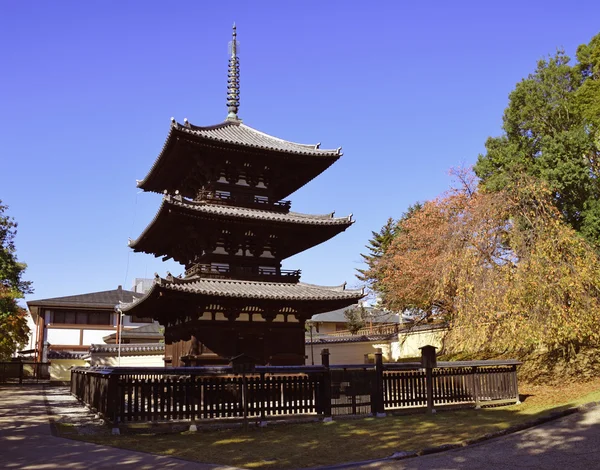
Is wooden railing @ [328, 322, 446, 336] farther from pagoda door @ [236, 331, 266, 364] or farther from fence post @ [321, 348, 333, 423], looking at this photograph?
fence post @ [321, 348, 333, 423]

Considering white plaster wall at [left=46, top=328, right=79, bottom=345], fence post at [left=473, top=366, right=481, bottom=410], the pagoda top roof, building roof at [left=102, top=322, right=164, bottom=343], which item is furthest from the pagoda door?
white plaster wall at [left=46, top=328, right=79, bottom=345]

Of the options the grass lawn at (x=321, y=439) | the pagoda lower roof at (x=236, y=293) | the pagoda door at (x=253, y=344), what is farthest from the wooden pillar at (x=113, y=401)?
the pagoda door at (x=253, y=344)

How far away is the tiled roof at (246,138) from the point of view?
853 inches

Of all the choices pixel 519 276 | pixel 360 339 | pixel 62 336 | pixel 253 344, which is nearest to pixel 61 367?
pixel 62 336

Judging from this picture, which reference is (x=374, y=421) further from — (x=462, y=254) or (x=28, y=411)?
(x=28, y=411)

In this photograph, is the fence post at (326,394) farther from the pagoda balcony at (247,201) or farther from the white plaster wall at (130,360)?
the white plaster wall at (130,360)

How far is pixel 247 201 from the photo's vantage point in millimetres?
23406

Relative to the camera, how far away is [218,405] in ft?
47.8

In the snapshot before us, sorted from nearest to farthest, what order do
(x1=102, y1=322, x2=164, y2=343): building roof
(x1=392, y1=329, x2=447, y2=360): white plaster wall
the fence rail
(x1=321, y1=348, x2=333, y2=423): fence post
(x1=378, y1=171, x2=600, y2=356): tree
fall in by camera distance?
(x1=321, y1=348, x2=333, y2=423): fence post, (x1=378, y1=171, x2=600, y2=356): tree, (x1=392, y1=329, x2=447, y2=360): white plaster wall, the fence rail, (x1=102, y1=322, x2=164, y2=343): building roof

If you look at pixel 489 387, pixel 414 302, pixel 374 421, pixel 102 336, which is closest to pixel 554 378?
pixel 489 387

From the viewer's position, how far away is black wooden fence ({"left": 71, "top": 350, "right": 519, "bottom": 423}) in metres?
13.9

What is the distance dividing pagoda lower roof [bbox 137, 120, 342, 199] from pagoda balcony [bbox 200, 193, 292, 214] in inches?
49.2

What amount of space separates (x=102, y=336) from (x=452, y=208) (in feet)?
133

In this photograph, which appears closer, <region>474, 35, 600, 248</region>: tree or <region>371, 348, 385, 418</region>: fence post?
<region>371, 348, 385, 418</region>: fence post
